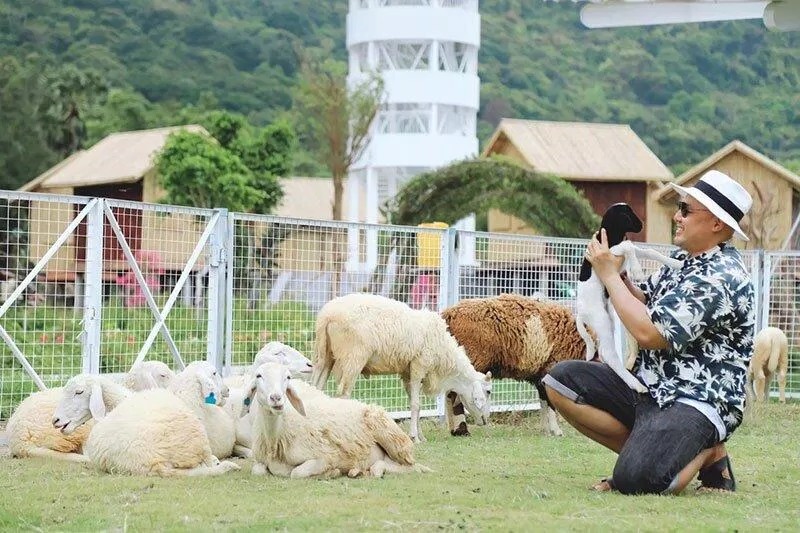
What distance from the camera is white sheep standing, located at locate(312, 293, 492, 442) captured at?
Answer: 1077cm

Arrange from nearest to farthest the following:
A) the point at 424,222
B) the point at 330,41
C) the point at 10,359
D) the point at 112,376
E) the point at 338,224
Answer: the point at 112,376 < the point at 338,224 < the point at 10,359 < the point at 424,222 < the point at 330,41

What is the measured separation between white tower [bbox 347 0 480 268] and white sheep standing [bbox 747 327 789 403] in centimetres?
5109

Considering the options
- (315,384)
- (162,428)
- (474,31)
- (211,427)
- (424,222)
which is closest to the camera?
(162,428)

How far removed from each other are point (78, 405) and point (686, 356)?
3.78 meters

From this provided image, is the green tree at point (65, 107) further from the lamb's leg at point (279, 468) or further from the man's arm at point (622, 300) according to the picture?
the man's arm at point (622, 300)

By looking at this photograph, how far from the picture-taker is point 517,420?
43.6 ft

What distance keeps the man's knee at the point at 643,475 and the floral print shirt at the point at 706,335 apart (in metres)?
0.35

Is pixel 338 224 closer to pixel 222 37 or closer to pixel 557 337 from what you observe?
pixel 557 337

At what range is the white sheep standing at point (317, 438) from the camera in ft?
26.7

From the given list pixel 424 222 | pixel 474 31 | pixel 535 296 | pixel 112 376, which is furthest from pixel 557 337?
pixel 474 31

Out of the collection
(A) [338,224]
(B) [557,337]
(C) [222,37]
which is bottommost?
(B) [557,337]

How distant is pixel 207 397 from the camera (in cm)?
895

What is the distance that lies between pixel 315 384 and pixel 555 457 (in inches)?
85.0

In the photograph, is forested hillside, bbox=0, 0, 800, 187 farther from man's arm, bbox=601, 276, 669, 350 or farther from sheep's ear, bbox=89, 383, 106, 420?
man's arm, bbox=601, 276, 669, 350
